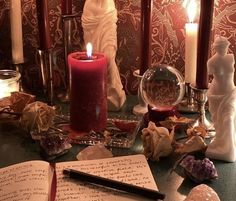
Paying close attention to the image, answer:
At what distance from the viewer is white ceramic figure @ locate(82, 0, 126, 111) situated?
3.05 feet

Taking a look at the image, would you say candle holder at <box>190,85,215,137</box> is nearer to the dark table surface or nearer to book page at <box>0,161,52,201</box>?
the dark table surface

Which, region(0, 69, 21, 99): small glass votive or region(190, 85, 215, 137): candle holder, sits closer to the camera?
region(190, 85, 215, 137): candle holder

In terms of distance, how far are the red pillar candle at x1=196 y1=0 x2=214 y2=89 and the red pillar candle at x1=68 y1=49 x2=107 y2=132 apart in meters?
0.18

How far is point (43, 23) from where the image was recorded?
3.03ft

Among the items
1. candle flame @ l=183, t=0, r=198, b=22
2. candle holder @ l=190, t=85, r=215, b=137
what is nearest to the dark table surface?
candle holder @ l=190, t=85, r=215, b=137

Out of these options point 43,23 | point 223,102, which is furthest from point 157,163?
point 43,23

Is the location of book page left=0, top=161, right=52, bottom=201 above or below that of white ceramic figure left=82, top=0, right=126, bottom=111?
below

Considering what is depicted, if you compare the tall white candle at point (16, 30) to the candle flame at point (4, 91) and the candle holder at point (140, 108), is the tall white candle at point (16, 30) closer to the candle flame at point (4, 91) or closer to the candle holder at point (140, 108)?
the candle flame at point (4, 91)

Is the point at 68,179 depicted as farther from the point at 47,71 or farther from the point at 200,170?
the point at 47,71

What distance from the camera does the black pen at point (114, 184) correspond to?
25.1 inches

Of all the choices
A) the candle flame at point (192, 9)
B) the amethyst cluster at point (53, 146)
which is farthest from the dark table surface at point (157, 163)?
the candle flame at point (192, 9)

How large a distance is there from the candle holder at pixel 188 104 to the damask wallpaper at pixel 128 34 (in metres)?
0.09

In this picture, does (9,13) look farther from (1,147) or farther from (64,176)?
(64,176)

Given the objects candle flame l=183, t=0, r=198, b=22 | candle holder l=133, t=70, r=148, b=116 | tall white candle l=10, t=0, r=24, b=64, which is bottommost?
candle holder l=133, t=70, r=148, b=116
